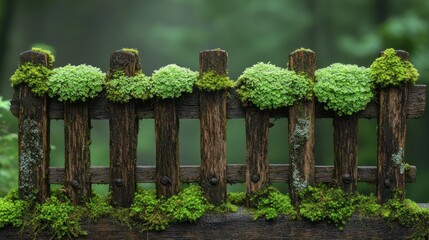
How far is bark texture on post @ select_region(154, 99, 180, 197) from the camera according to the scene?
18.0 ft

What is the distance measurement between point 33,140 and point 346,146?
2.90 metres

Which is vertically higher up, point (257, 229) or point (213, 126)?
point (213, 126)

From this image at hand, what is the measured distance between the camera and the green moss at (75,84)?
5.41 m

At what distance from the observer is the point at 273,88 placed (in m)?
5.43

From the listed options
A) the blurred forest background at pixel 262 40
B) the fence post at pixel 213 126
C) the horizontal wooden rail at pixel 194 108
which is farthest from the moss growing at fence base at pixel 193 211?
the blurred forest background at pixel 262 40

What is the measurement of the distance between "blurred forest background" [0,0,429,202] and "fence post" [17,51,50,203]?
2144mm

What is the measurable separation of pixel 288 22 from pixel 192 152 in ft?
28.4

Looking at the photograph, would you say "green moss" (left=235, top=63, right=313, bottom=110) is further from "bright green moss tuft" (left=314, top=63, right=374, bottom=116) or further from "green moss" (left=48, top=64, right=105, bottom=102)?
"green moss" (left=48, top=64, right=105, bottom=102)

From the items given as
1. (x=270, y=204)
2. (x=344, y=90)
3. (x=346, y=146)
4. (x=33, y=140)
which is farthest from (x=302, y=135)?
(x=33, y=140)

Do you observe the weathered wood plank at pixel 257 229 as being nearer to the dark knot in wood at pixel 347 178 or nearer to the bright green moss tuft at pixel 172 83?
the dark knot in wood at pixel 347 178

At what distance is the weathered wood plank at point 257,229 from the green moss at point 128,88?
1154 mm

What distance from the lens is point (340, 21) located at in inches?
628

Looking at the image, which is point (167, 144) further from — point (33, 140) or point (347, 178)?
point (347, 178)

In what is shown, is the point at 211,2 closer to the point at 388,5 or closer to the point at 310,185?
the point at 388,5
